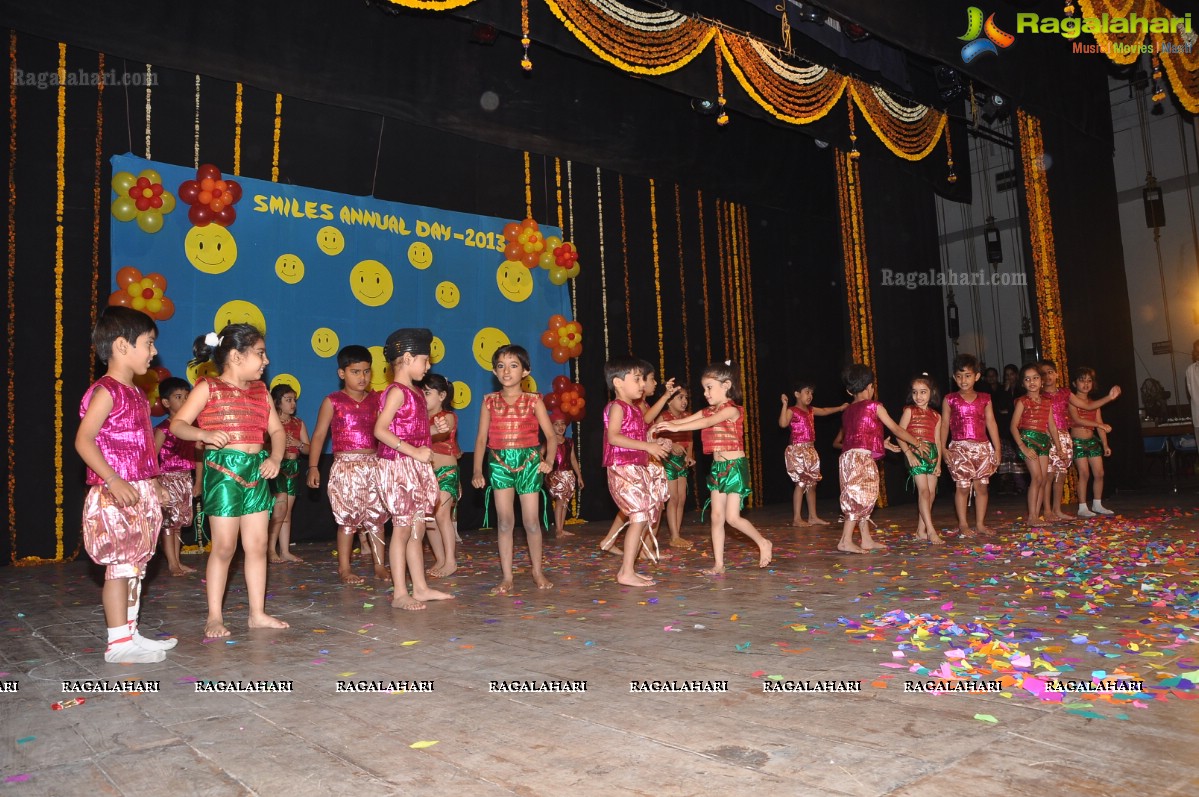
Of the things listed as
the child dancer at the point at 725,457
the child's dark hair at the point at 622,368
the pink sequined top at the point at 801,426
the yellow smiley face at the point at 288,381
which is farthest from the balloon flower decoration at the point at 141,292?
the pink sequined top at the point at 801,426

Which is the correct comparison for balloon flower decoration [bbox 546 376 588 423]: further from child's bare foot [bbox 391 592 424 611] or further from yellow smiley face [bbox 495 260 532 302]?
child's bare foot [bbox 391 592 424 611]

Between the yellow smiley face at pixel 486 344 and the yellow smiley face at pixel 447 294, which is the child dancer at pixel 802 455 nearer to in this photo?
the yellow smiley face at pixel 486 344

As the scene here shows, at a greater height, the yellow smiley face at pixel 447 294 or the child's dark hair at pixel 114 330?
the yellow smiley face at pixel 447 294

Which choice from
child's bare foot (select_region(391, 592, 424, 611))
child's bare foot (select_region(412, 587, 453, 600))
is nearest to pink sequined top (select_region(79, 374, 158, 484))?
child's bare foot (select_region(391, 592, 424, 611))

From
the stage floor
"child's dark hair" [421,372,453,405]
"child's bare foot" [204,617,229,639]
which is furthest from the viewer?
"child's dark hair" [421,372,453,405]

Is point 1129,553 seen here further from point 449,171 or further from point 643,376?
point 449,171

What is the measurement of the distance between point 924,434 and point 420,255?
517cm

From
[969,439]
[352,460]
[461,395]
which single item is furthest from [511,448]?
[461,395]

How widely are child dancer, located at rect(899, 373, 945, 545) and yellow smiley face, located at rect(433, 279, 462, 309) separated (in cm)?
468

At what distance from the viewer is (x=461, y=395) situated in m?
8.98

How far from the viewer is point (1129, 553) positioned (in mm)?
5312

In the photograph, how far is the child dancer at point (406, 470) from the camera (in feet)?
14.2

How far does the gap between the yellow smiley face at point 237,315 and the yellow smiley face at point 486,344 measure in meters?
2.20

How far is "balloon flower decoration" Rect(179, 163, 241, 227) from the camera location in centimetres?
733
